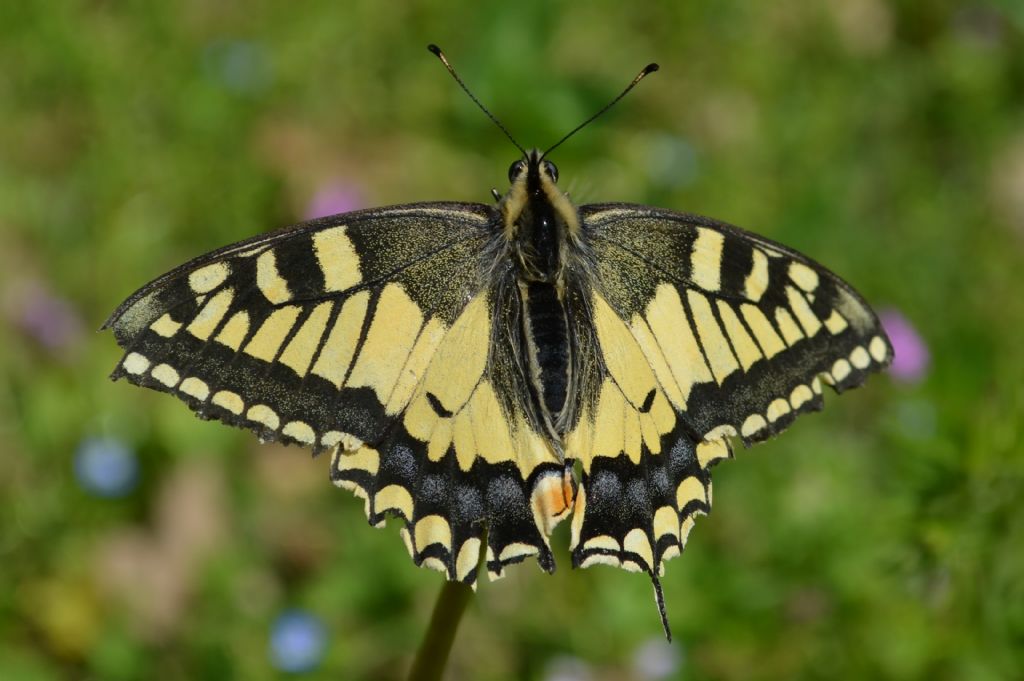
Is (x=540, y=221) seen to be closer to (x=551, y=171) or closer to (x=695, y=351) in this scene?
(x=551, y=171)

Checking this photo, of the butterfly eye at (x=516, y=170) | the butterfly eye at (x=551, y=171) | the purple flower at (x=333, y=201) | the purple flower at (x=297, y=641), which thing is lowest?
the purple flower at (x=297, y=641)

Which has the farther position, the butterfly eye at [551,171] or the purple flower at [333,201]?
the purple flower at [333,201]

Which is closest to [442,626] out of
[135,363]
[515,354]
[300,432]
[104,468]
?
[300,432]

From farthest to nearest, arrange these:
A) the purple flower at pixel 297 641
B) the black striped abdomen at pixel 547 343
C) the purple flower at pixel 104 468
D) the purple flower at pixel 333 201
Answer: the purple flower at pixel 333 201 < the purple flower at pixel 104 468 < the purple flower at pixel 297 641 < the black striped abdomen at pixel 547 343

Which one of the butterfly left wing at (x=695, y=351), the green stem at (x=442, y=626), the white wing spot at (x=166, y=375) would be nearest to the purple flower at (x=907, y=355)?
the butterfly left wing at (x=695, y=351)

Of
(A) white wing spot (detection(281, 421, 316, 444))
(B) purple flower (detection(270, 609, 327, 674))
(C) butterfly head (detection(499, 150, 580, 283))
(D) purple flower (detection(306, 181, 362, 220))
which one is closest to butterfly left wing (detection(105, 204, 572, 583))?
(A) white wing spot (detection(281, 421, 316, 444))

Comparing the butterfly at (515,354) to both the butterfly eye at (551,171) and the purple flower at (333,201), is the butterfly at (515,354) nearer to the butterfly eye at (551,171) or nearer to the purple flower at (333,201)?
the butterfly eye at (551,171)

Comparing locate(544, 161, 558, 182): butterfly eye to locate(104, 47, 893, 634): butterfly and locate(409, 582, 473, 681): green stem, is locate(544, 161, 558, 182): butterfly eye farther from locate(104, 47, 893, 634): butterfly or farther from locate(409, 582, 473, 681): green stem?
locate(409, 582, 473, 681): green stem

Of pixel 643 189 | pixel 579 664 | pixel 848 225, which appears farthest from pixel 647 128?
pixel 579 664
